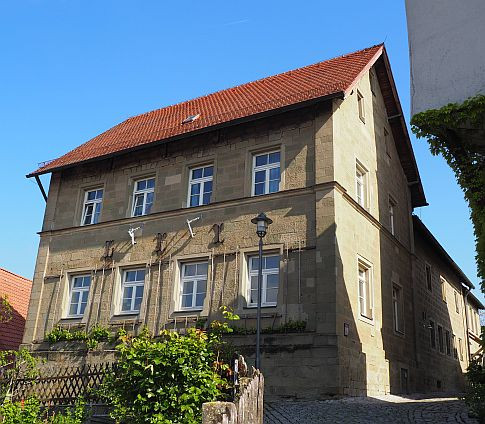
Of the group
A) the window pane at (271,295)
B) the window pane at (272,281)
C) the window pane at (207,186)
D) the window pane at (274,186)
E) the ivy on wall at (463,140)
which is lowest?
the window pane at (271,295)

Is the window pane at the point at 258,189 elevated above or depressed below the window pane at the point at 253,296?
above

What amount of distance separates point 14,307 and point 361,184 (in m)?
15.7

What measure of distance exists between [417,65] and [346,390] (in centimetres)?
768

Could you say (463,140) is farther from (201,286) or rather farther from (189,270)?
(189,270)

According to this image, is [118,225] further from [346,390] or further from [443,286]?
[443,286]

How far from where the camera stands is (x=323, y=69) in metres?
19.6

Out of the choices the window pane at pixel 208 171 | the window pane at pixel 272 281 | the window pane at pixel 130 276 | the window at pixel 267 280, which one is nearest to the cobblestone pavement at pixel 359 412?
the window at pixel 267 280

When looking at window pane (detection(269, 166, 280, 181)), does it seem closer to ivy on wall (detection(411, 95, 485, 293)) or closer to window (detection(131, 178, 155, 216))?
window (detection(131, 178, 155, 216))

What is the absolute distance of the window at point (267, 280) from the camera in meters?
15.2

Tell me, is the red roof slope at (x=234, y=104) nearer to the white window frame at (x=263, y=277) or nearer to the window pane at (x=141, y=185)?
the window pane at (x=141, y=185)

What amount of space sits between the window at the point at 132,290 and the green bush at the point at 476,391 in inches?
388

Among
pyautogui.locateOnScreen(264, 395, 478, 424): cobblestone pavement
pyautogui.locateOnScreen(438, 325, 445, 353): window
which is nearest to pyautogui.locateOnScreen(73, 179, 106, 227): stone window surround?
pyautogui.locateOnScreen(264, 395, 478, 424): cobblestone pavement

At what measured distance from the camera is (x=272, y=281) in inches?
606

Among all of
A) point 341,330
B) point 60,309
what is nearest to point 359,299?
point 341,330
